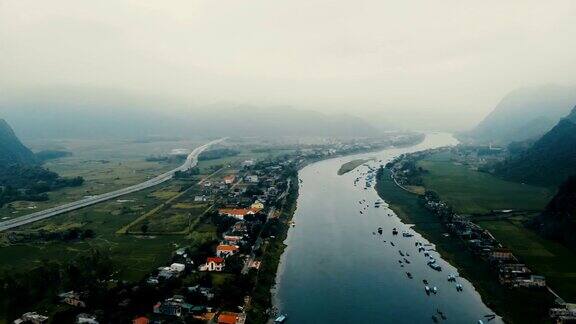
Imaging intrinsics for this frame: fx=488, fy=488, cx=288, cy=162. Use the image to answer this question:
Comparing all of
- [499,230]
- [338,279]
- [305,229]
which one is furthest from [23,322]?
[499,230]

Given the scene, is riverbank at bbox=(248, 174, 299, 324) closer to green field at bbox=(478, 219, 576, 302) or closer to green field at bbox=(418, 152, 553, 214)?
green field at bbox=(478, 219, 576, 302)

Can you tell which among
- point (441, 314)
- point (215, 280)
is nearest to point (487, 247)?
point (441, 314)

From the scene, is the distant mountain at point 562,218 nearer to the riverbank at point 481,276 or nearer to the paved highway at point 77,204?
the riverbank at point 481,276

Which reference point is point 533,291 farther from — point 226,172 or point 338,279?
point 226,172

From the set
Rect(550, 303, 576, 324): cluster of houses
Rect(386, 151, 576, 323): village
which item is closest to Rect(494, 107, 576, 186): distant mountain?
Rect(386, 151, 576, 323): village

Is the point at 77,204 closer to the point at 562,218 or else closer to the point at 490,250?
the point at 490,250

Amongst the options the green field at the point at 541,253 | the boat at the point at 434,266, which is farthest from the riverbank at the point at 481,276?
the green field at the point at 541,253
